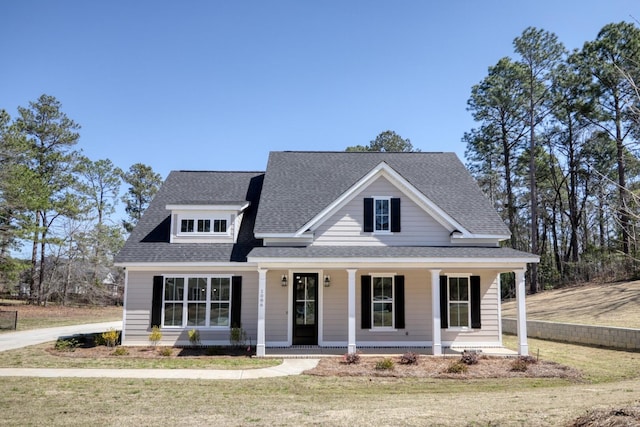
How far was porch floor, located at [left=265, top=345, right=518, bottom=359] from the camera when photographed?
14426 millimetres

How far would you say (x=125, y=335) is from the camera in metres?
16.0

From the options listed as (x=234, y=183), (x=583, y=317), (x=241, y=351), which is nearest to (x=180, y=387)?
(x=241, y=351)

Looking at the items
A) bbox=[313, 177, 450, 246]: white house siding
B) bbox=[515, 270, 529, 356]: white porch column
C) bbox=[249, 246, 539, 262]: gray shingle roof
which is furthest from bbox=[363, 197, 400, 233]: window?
bbox=[515, 270, 529, 356]: white porch column

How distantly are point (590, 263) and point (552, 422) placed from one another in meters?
28.6

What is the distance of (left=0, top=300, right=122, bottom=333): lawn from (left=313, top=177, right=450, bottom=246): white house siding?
17.3 m

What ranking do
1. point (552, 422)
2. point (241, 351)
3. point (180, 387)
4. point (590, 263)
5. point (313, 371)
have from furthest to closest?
1. point (590, 263)
2. point (241, 351)
3. point (313, 371)
4. point (180, 387)
5. point (552, 422)

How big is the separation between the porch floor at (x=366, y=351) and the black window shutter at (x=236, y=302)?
140 centimetres

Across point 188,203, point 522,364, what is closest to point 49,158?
point 188,203

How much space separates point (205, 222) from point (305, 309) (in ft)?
16.5

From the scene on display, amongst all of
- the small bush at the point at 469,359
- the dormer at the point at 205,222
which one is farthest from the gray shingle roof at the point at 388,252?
the small bush at the point at 469,359

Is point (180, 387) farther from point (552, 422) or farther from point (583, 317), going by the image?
point (583, 317)

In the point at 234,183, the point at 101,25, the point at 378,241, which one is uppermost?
the point at 101,25

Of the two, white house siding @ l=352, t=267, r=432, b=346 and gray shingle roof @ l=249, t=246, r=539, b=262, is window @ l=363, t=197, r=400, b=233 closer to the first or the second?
gray shingle roof @ l=249, t=246, r=539, b=262

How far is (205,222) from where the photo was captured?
17.8m
